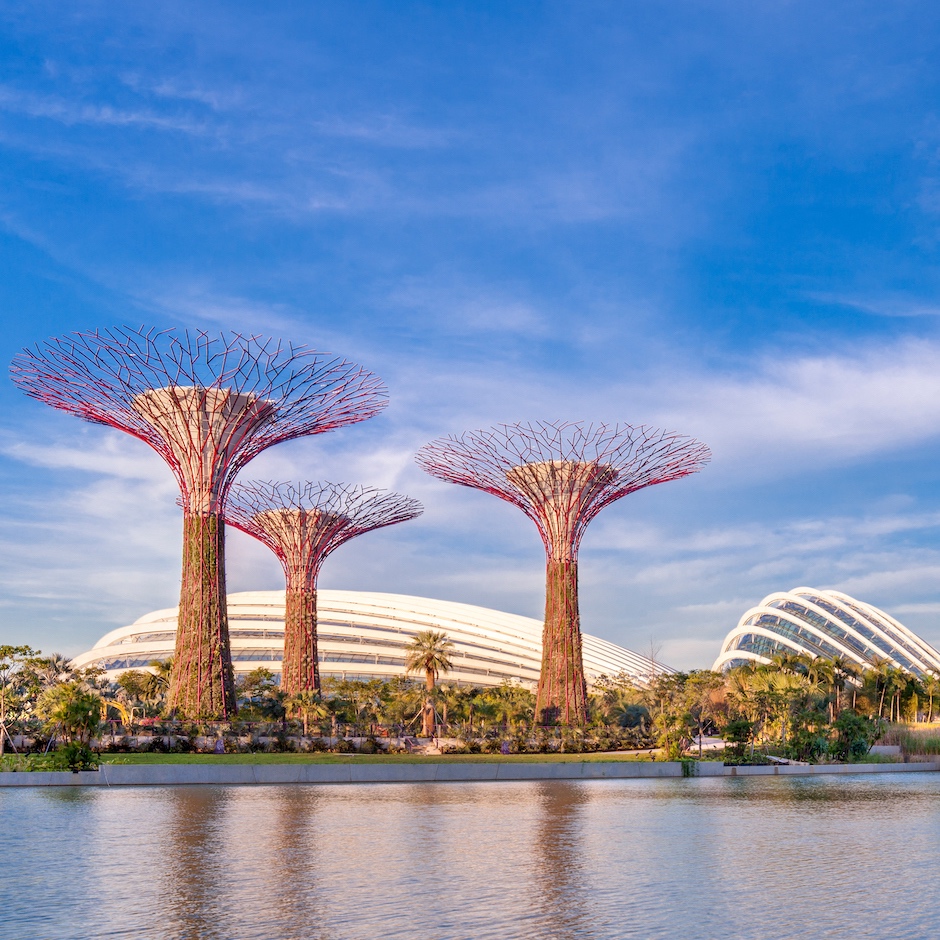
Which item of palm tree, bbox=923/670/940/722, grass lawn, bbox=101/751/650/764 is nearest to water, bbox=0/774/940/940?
grass lawn, bbox=101/751/650/764

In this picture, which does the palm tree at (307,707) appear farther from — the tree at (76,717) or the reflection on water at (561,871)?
the reflection on water at (561,871)

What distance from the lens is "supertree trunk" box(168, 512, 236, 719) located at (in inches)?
1474

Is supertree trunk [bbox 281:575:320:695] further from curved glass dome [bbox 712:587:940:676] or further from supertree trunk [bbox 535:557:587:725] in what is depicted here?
curved glass dome [bbox 712:587:940:676]

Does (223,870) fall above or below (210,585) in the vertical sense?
below

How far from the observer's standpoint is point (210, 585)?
3850 centimetres

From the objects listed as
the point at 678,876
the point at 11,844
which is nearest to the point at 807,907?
the point at 678,876

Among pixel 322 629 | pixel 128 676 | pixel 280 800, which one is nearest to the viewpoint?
pixel 280 800

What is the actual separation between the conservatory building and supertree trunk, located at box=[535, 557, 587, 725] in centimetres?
3534

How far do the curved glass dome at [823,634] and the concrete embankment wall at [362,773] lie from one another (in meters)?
54.7

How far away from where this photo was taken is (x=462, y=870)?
8.82m

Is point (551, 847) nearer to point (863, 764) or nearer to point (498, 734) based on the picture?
point (863, 764)

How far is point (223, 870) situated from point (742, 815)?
8.40 m

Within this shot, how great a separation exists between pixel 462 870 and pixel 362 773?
1535cm

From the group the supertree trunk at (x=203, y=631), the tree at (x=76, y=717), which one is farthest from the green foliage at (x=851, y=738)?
the tree at (x=76, y=717)
